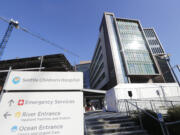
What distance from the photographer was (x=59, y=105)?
7.45 feet

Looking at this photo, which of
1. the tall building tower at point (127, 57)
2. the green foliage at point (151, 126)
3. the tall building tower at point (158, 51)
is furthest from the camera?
the tall building tower at point (158, 51)

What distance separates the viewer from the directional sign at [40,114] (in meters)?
2.03

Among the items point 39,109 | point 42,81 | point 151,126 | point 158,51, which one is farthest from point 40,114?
point 158,51

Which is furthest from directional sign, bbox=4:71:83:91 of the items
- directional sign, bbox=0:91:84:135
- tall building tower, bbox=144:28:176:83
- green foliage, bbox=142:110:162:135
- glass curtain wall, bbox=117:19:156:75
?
tall building tower, bbox=144:28:176:83

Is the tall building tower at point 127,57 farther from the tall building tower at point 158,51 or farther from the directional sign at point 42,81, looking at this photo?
the directional sign at point 42,81

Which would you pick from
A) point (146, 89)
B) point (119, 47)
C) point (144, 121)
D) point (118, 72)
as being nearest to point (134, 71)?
point (118, 72)

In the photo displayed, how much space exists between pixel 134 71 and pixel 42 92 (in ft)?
88.3

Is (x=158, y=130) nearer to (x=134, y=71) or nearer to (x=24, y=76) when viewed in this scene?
(x=24, y=76)

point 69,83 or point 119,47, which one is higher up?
point 119,47

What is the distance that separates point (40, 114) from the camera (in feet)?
7.04

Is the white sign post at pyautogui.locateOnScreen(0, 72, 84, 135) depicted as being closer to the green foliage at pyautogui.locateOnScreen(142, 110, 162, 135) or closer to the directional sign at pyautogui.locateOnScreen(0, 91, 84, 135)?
the directional sign at pyautogui.locateOnScreen(0, 91, 84, 135)

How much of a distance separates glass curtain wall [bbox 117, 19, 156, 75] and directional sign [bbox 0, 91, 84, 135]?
24927 millimetres

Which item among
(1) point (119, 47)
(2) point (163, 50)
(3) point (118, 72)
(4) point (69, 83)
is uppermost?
(2) point (163, 50)

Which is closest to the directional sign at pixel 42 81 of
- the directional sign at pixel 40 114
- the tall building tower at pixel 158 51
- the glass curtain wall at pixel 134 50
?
the directional sign at pixel 40 114
